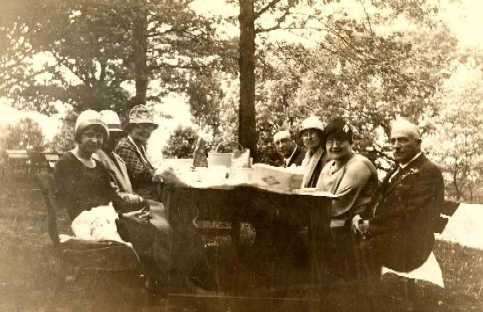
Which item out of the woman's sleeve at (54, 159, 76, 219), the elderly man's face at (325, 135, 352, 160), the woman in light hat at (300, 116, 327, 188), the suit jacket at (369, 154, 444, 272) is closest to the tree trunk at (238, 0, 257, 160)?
the woman in light hat at (300, 116, 327, 188)

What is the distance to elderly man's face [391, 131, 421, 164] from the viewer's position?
389 cm

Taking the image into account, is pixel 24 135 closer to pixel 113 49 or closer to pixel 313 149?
pixel 113 49

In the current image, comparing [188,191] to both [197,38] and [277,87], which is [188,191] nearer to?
[197,38]

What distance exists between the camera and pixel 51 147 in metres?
8.92

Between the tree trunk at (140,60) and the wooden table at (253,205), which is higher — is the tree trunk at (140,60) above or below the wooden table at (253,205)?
above

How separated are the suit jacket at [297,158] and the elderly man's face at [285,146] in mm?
120

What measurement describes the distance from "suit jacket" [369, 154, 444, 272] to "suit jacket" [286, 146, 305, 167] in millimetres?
2000

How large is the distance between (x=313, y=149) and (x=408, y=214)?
57.7 inches

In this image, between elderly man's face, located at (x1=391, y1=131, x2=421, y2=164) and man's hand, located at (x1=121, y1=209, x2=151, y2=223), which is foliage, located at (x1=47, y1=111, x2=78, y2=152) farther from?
elderly man's face, located at (x1=391, y1=131, x2=421, y2=164)

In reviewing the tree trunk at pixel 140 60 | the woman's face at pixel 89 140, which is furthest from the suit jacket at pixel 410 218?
the tree trunk at pixel 140 60

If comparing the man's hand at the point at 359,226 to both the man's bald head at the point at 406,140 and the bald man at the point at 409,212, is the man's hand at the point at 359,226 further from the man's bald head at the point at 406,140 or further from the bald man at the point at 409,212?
the man's bald head at the point at 406,140

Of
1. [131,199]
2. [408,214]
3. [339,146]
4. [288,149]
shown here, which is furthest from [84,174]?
[288,149]

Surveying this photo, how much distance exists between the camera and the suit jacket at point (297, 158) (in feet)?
19.1

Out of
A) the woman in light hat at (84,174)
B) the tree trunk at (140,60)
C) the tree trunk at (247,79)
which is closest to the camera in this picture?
the woman in light hat at (84,174)
